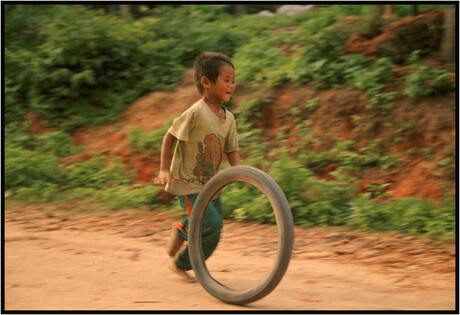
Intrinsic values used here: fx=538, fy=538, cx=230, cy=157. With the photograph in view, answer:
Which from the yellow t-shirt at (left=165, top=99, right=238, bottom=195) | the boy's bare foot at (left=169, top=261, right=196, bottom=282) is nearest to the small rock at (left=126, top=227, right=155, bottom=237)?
the boy's bare foot at (left=169, top=261, right=196, bottom=282)

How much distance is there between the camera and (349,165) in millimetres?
7141

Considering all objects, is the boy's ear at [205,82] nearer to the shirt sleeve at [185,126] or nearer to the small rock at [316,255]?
the shirt sleeve at [185,126]

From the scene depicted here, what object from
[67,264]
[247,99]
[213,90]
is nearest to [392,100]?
[247,99]

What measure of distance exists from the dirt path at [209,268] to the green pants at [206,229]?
0.18 metres

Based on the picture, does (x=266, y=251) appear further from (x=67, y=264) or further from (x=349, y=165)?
(x=349, y=165)

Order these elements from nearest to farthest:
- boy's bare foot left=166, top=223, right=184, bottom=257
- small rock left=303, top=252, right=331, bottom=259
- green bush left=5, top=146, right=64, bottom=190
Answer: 1. boy's bare foot left=166, top=223, right=184, bottom=257
2. small rock left=303, top=252, right=331, bottom=259
3. green bush left=5, top=146, right=64, bottom=190

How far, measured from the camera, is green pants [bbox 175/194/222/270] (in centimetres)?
381

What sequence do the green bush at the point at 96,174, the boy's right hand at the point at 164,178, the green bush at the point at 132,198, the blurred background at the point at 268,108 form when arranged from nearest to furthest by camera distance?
the boy's right hand at the point at 164,178 < the blurred background at the point at 268,108 < the green bush at the point at 132,198 < the green bush at the point at 96,174

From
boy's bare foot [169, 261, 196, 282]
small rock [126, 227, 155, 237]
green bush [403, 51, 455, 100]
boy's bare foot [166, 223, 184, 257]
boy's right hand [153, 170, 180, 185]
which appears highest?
boy's right hand [153, 170, 180, 185]

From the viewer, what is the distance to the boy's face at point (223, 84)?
384 cm

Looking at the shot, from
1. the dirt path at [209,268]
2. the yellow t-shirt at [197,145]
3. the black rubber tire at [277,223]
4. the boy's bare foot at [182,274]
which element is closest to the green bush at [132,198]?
the dirt path at [209,268]

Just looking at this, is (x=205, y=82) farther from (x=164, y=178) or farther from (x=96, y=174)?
(x=96, y=174)

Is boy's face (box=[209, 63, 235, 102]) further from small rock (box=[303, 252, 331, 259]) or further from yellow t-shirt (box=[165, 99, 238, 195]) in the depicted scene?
small rock (box=[303, 252, 331, 259])

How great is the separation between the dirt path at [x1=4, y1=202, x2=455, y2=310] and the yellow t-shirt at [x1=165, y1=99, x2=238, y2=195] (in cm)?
76
